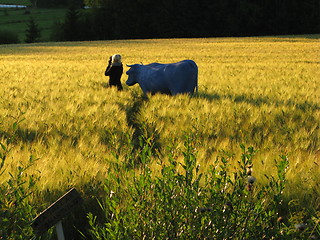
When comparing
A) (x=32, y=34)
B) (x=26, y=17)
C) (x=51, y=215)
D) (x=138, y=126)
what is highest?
(x=26, y=17)

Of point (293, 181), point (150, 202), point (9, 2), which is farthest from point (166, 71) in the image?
point (9, 2)

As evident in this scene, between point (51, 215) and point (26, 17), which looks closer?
point (51, 215)

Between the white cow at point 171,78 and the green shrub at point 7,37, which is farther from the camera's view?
the green shrub at point 7,37

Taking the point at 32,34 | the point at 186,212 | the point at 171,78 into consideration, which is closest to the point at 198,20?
the point at 32,34

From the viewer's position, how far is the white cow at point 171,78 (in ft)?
23.3

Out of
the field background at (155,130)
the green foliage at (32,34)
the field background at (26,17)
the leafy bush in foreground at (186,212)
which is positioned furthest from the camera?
the field background at (26,17)

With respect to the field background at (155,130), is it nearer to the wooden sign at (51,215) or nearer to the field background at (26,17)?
the wooden sign at (51,215)

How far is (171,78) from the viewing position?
7152 millimetres

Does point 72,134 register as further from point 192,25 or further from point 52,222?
point 192,25

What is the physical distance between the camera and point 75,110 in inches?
208

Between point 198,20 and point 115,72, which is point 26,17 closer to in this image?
point 198,20

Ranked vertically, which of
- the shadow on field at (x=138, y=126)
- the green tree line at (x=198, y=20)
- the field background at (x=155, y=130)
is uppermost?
the green tree line at (x=198, y=20)

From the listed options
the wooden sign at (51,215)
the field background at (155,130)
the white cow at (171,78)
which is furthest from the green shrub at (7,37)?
the wooden sign at (51,215)

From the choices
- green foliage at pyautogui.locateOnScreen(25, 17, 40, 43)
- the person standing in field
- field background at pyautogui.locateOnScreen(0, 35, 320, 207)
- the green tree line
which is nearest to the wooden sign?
field background at pyautogui.locateOnScreen(0, 35, 320, 207)
